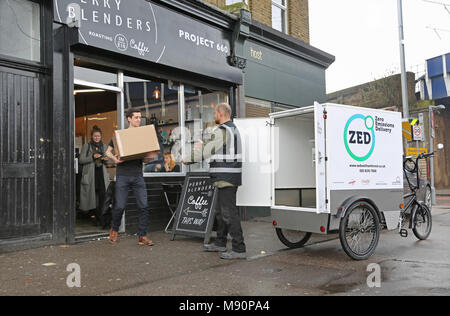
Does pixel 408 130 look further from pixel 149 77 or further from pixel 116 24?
pixel 116 24

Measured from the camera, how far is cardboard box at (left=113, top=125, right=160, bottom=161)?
6.36m

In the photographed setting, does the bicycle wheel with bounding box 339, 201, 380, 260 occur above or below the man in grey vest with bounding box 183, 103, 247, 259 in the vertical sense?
below

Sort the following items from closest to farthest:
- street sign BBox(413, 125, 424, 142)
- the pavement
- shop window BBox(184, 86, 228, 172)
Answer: the pavement → shop window BBox(184, 86, 228, 172) → street sign BBox(413, 125, 424, 142)

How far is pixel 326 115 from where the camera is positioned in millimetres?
5734

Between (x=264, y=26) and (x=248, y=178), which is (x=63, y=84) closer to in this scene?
(x=248, y=178)

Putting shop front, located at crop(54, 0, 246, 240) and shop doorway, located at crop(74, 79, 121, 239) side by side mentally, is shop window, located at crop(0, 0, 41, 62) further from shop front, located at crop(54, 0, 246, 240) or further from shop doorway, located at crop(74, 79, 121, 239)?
shop doorway, located at crop(74, 79, 121, 239)

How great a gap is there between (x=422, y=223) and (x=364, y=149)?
232 cm

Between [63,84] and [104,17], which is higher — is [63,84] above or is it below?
below

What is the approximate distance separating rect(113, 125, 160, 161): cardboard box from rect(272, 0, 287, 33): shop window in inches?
301

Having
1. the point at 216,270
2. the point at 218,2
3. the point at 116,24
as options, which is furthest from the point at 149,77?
the point at 216,270
